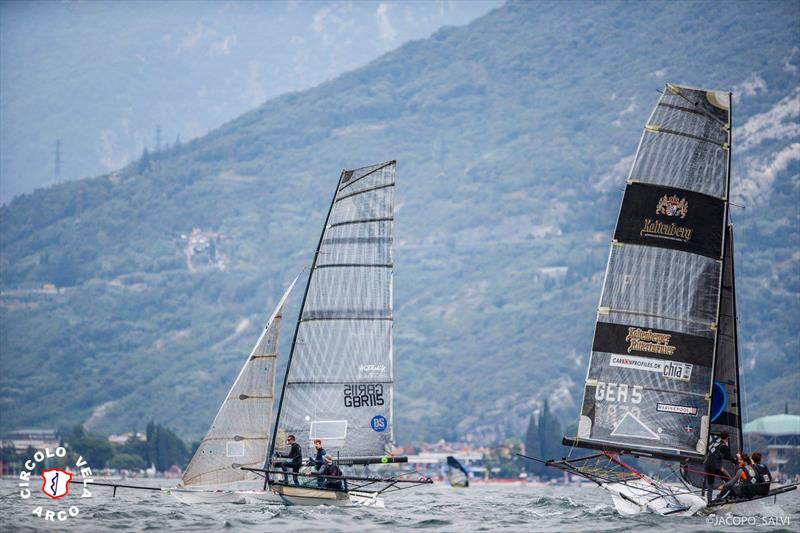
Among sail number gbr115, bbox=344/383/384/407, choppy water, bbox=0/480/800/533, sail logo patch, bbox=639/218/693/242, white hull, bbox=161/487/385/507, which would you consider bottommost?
choppy water, bbox=0/480/800/533

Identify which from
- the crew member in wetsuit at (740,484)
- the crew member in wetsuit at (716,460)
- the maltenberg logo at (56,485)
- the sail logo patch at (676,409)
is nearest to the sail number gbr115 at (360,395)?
the maltenberg logo at (56,485)

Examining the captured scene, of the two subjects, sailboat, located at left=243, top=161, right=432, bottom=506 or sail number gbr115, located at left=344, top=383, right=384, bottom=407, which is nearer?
sailboat, located at left=243, top=161, right=432, bottom=506

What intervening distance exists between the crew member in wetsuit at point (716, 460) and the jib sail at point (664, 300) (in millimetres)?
2094

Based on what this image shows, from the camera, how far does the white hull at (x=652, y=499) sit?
56.7 m

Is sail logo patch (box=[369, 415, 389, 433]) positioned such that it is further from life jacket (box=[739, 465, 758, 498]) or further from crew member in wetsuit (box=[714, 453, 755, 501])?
life jacket (box=[739, 465, 758, 498])

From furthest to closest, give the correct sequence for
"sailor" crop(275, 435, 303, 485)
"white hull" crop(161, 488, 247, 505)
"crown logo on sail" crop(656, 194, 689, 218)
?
1. "white hull" crop(161, 488, 247, 505)
2. "sailor" crop(275, 435, 303, 485)
3. "crown logo on sail" crop(656, 194, 689, 218)

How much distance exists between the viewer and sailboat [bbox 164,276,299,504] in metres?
62.8

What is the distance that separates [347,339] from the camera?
64.1 m

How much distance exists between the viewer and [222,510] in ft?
205

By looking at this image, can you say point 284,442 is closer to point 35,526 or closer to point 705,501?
point 35,526

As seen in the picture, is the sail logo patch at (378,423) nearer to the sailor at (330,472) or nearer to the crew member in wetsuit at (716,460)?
the sailor at (330,472)

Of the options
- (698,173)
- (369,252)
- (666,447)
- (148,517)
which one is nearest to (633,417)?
(666,447)

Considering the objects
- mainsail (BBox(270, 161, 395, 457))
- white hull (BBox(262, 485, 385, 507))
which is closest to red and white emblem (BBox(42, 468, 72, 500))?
white hull (BBox(262, 485, 385, 507))

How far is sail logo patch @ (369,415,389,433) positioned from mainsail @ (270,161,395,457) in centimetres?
4
